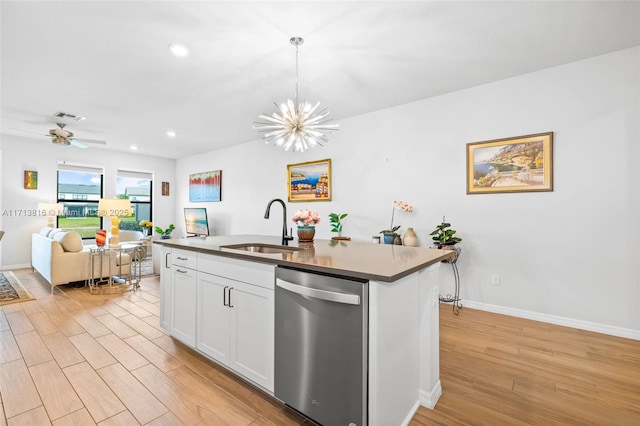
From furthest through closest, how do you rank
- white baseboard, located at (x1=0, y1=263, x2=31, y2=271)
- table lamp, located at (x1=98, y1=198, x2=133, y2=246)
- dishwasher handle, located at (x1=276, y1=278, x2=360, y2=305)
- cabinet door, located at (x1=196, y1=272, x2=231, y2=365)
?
white baseboard, located at (x1=0, y1=263, x2=31, y2=271) < table lamp, located at (x1=98, y1=198, x2=133, y2=246) < cabinet door, located at (x1=196, y1=272, x2=231, y2=365) < dishwasher handle, located at (x1=276, y1=278, x2=360, y2=305)

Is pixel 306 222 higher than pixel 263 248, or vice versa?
pixel 306 222

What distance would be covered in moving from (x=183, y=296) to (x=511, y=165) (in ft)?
11.3

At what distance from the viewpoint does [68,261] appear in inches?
160

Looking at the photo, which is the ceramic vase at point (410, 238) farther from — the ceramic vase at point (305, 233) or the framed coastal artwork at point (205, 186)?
the framed coastal artwork at point (205, 186)

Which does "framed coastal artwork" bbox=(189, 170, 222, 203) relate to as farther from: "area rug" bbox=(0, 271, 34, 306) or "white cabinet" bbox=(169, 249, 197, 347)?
"white cabinet" bbox=(169, 249, 197, 347)

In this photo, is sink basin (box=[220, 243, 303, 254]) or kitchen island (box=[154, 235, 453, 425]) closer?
kitchen island (box=[154, 235, 453, 425])

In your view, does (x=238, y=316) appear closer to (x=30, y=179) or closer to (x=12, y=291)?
(x=12, y=291)

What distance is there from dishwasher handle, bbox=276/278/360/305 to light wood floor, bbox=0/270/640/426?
29.0 inches

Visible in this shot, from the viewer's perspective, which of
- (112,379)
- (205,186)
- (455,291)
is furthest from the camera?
(205,186)

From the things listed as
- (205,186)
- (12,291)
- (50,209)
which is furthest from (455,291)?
(50,209)

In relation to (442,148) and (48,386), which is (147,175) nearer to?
(48,386)

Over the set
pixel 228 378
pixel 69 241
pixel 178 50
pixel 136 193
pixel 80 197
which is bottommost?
pixel 228 378

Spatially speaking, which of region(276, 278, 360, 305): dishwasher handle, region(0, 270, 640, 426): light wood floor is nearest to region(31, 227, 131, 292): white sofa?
region(0, 270, 640, 426): light wood floor

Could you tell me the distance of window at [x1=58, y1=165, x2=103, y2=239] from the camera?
613 cm
